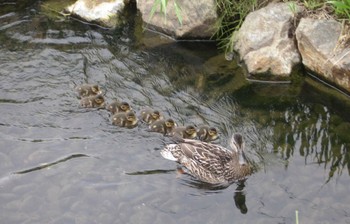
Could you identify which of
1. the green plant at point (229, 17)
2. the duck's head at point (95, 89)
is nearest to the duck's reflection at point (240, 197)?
the duck's head at point (95, 89)

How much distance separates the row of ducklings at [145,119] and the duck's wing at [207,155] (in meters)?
0.25

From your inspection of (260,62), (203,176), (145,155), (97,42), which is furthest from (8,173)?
(260,62)

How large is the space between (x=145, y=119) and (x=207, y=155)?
88 centimetres

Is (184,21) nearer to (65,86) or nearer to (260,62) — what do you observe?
(260,62)

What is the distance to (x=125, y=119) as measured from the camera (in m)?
6.14

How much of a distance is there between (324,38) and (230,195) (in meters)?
2.39

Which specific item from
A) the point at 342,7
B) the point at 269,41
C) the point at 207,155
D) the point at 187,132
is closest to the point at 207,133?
the point at 187,132

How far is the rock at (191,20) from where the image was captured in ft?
25.1

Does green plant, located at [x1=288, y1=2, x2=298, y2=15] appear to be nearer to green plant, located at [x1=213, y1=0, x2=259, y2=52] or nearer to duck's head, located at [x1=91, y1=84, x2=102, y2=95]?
green plant, located at [x1=213, y1=0, x2=259, y2=52]

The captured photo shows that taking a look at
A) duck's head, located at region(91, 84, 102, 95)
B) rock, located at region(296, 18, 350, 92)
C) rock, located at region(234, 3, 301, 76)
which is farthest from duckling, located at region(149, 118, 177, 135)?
rock, located at region(296, 18, 350, 92)

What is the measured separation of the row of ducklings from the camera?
6.06 metres

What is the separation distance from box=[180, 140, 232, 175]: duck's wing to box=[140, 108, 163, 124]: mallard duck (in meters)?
0.54

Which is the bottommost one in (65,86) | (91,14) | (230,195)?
(230,195)

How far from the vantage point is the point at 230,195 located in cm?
551
